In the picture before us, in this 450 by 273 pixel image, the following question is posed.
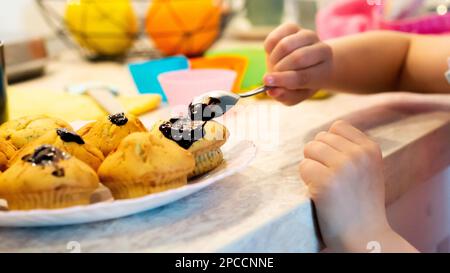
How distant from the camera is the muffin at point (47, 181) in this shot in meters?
0.42

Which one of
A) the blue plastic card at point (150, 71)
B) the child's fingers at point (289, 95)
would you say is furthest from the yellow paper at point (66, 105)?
the child's fingers at point (289, 95)

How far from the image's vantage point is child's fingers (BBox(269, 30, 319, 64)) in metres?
0.70

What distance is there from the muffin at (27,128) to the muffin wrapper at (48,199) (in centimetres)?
8

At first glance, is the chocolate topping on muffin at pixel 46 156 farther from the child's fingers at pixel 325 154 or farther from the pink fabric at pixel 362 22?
the pink fabric at pixel 362 22

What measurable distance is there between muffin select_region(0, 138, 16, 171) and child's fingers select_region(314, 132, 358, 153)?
26 cm

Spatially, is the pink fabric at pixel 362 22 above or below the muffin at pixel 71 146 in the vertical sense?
below

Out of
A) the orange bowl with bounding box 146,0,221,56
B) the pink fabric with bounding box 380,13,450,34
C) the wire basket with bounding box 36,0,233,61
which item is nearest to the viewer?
the pink fabric with bounding box 380,13,450,34

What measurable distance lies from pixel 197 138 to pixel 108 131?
7 cm

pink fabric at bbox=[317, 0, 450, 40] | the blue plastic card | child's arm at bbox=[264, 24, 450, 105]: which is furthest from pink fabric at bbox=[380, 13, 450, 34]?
the blue plastic card

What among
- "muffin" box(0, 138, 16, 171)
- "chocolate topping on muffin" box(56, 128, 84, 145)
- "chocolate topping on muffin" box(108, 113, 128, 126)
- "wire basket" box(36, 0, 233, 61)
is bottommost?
"wire basket" box(36, 0, 233, 61)

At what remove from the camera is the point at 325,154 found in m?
0.52

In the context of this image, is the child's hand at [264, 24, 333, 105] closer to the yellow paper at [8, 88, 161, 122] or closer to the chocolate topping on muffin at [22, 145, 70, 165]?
the yellow paper at [8, 88, 161, 122]

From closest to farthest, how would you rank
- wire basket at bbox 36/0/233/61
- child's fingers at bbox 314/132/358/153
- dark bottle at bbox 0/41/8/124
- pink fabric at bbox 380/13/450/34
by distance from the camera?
child's fingers at bbox 314/132/358/153, dark bottle at bbox 0/41/8/124, pink fabric at bbox 380/13/450/34, wire basket at bbox 36/0/233/61

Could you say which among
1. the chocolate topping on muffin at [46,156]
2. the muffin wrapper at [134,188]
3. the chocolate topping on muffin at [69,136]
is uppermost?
the chocolate topping on muffin at [46,156]
